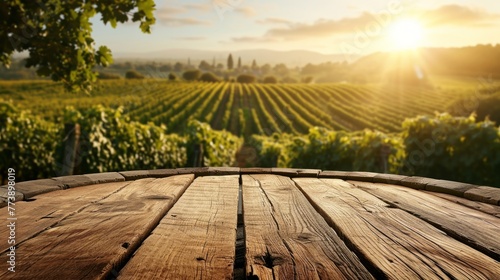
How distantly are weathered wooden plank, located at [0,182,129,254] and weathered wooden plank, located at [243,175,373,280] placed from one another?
0.65 m

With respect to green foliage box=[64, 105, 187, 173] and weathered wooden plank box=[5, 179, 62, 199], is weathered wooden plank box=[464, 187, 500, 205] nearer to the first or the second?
weathered wooden plank box=[5, 179, 62, 199]

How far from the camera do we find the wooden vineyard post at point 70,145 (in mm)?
7074

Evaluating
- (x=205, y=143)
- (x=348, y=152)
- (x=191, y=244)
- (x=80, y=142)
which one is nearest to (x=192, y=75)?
(x=205, y=143)

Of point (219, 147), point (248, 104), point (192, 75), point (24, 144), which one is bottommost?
point (248, 104)

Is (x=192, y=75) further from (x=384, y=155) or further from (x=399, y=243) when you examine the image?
(x=399, y=243)

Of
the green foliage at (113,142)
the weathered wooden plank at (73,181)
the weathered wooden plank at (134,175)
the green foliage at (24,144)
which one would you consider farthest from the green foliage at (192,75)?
the weathered wooden plank at (73,181)

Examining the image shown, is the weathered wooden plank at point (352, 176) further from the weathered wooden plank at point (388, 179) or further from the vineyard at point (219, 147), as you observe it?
the vineyard at point (219, 147)

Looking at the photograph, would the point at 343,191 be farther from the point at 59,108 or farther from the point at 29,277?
the point at 59,108

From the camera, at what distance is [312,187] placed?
7.11 ft

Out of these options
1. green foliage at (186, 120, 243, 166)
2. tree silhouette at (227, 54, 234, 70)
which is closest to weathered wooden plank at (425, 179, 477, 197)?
green foliage at (186, 120, 243, 166)

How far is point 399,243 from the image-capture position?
1.31 metres

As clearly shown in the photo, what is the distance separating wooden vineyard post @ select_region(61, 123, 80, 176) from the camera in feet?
23.2

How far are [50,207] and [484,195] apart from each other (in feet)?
6.16

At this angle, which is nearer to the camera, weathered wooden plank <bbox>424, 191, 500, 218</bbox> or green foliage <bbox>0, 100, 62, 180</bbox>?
weathered wooden plank <bbox>424, 191, 500, 218</bbox>
